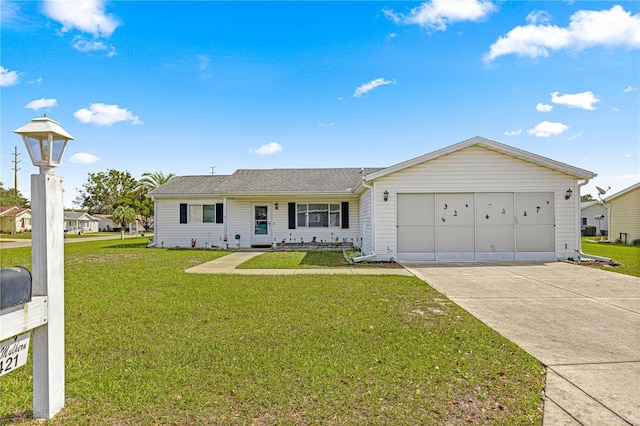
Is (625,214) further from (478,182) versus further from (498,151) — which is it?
(478,182)

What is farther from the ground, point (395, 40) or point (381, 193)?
point (395, 40)

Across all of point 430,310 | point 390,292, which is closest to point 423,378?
point 430,310

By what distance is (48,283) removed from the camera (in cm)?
244

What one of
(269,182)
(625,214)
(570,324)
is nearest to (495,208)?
(570,324)

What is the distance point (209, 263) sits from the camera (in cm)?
1142

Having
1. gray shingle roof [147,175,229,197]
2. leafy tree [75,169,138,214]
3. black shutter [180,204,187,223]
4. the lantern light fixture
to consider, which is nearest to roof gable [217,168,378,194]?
gray shingle roof [147,175,229,197]

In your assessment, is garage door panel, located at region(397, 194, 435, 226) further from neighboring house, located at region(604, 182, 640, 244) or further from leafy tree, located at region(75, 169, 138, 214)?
leafy tree, located at region(75, 169, 138, 214)

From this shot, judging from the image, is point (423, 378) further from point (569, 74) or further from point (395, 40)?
point (569, 74)

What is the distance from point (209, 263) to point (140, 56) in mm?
7724

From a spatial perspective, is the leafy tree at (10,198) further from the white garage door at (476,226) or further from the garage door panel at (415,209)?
the white garage door at (476,226)

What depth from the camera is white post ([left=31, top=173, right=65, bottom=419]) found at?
240 cm

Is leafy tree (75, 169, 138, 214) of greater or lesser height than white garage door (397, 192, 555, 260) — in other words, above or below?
above

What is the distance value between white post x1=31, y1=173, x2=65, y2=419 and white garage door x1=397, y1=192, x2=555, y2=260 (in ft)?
34.1

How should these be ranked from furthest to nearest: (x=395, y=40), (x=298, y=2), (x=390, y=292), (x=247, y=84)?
1. (x=247, y=84)
2. (x=395, y=40)
3. (x=298, y=2)
4. (x=390, y=292)
